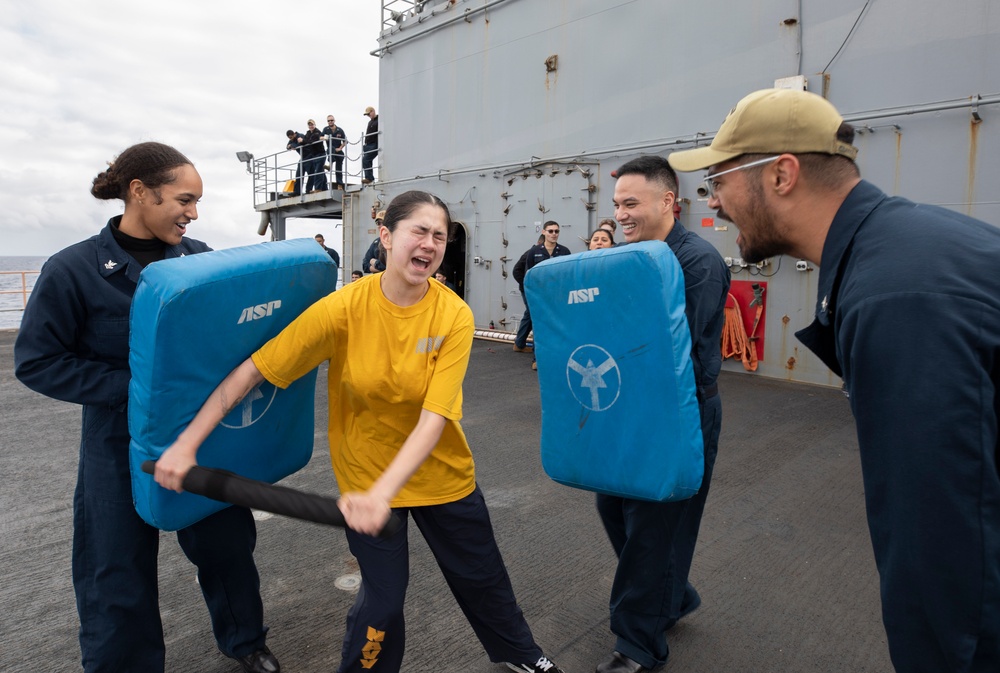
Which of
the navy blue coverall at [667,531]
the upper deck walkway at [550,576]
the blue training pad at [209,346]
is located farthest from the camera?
the upper deck walkway at [550,576]

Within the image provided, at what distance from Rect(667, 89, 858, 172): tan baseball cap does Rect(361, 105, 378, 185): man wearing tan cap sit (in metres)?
16.0

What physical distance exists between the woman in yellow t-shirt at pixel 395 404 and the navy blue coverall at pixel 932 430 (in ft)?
4.37

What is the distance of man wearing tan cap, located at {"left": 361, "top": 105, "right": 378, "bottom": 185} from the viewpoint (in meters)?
16.6

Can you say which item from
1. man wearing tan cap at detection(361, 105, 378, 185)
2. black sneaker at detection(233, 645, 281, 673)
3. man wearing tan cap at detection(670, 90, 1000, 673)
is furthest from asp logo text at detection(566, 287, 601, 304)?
man wearing tan cap at detection(361, 105, 378, 185)

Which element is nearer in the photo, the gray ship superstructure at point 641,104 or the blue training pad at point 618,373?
the blue training pad at point 618,373

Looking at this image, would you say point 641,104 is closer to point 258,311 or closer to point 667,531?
point 667,531

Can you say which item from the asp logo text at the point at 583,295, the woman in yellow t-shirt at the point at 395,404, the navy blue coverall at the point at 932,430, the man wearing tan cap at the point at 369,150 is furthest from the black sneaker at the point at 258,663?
the man wearing tan cap at the point at 369,150

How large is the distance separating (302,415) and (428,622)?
1.24 metres

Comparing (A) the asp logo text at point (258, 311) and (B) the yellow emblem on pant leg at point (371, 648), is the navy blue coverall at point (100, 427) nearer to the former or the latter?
(A) the asp logo text at point (258, 311)

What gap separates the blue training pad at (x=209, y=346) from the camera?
205 centimetres

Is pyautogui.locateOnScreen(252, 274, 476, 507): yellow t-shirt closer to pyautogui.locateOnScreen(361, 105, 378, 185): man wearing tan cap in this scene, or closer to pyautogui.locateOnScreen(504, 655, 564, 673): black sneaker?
pyautogui.locateOnScreen(504, 655, 564, 673): black sneaker

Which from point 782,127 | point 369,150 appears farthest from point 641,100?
point 782,127

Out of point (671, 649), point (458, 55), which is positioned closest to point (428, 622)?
point (671, 649)

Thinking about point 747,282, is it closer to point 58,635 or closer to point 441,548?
point 441,548
